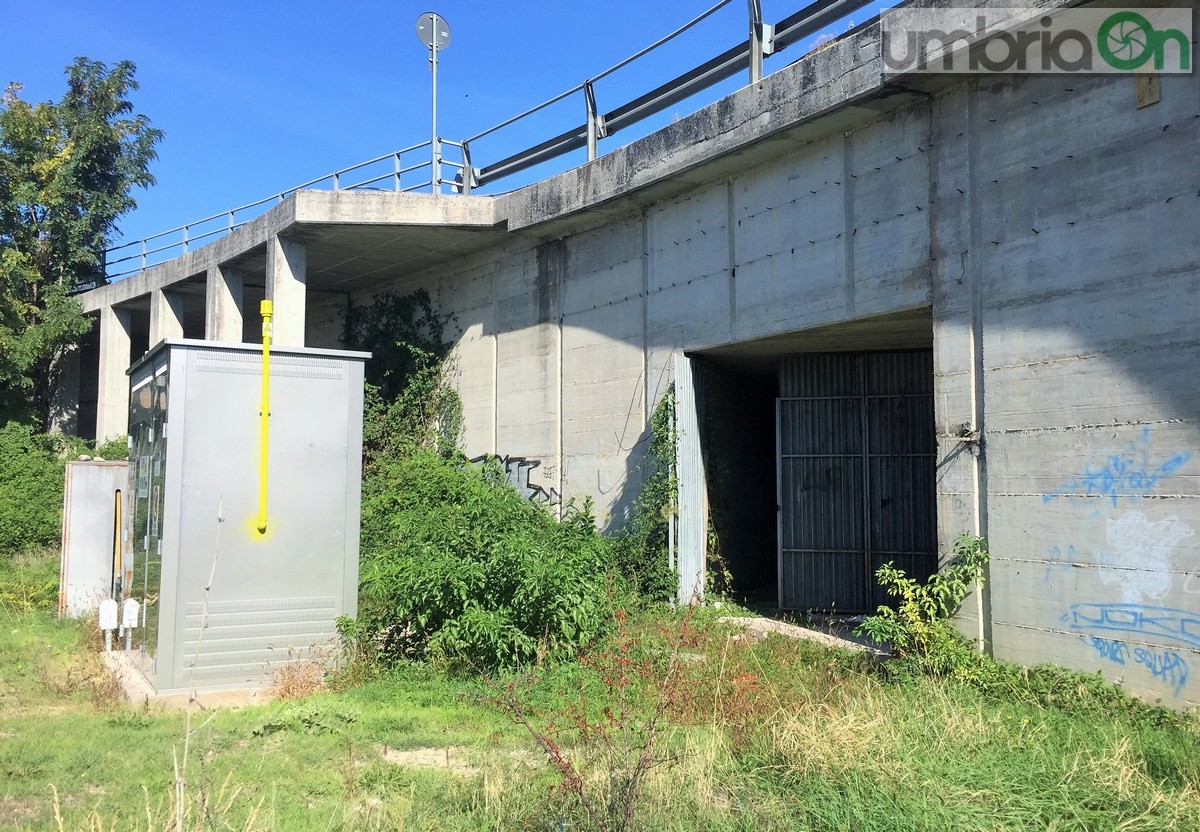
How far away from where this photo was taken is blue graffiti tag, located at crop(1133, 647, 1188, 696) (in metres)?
5.83

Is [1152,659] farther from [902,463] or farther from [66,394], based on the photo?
[66,394]

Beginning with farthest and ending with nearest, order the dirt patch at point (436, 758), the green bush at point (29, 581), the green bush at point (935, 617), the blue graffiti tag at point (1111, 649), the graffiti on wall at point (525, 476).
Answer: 1. the graffiti on wall at point (525, 476)
2. the green bush at point (29, 581)
3. the green bush at point (935, 617)
4. the blue graffiti tag at point (1111, 649)
5. the dirt patch at point (436, 758)

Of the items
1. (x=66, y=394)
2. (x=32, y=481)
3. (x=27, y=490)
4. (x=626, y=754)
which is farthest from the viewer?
(x=66, y=394)

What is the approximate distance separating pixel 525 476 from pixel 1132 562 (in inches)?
320

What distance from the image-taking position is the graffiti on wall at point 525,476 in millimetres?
12383

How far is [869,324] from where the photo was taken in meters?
8.62

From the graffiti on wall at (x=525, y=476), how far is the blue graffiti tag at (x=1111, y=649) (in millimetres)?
7173

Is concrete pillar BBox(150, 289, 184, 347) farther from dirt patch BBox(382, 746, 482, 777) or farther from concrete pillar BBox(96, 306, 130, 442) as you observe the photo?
dirt patch BBox(382, 746, 482, 777)

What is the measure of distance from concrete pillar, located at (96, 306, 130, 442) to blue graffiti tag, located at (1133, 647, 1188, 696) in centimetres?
2023

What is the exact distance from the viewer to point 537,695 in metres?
6.34

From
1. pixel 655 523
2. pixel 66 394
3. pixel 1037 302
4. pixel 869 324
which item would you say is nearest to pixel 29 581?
pixel 655 523

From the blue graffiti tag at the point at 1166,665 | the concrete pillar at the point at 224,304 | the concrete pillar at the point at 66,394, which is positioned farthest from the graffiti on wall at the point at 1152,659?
the concrete pillar at the point at 66,394

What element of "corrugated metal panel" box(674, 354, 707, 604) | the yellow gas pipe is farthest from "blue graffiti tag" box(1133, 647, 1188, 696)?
the yellow gas pipe

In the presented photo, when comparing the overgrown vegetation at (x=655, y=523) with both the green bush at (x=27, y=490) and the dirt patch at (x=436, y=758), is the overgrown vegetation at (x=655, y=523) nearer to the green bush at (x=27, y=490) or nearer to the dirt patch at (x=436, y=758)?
the dirt patch at (x=436, y=758)
